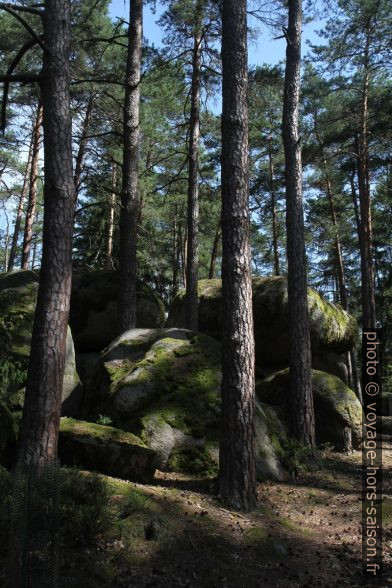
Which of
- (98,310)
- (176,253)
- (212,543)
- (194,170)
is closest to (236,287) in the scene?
(212,543)

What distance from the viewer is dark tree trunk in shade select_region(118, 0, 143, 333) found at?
445 inches

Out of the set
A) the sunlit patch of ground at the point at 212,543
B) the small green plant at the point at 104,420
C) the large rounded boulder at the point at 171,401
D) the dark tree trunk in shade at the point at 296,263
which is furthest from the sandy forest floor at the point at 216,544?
the dark tree trunk in shade at the point at 296,263

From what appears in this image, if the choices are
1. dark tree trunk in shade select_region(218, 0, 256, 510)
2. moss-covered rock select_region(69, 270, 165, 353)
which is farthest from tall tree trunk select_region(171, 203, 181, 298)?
dark tree trunk in shade select_region(218, 0, 256, 510)

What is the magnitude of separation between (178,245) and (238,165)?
22536 mm

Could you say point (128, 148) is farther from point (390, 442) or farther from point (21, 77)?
point (390, 442)

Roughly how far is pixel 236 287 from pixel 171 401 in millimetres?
2558

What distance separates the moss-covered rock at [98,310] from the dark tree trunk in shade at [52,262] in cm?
786

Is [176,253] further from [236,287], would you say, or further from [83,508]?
[83,508]

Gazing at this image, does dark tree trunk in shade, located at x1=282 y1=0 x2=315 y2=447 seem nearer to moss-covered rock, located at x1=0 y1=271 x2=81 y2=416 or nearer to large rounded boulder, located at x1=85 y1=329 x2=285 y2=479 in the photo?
large rounded boulder, located at x1=85 y1=329 x2=285 y2=479

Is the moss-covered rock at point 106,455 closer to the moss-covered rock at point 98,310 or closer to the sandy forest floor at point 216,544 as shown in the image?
the sandy forest floor at point 216,544

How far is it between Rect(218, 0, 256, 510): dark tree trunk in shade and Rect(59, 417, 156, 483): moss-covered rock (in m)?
1.03

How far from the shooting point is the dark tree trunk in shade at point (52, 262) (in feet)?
16.5

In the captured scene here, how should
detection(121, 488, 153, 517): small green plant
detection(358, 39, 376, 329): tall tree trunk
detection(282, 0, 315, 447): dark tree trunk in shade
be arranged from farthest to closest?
detection(358, 39, 376, 329): tall tree trunk
detection(282, 0, 315, 447): dark tree trunk in shade
detection(121, 488, 153, 517): small green plant

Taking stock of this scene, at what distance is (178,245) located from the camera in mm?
29266
